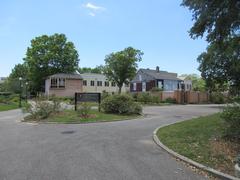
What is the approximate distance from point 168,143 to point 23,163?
4.46 m

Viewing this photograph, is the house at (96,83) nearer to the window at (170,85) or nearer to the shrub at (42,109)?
the window at (170,85)

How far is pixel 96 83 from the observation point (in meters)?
62.0

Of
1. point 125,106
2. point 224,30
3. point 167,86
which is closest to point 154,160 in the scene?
point 224,30

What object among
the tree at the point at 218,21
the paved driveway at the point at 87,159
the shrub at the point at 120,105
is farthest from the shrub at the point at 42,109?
the tree at the point at 218,21

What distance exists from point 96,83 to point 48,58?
11661 millimetres

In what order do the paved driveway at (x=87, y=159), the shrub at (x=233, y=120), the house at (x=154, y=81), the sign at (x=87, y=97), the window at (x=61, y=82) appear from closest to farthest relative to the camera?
the paved driveway at (x=87, y=159) → the shrub at (x=233, y=120) → the sign at (x=87, y=97) → the window at (x=61, y=82) → the house at (x=154, y=81)

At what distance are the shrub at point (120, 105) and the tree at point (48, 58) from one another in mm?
43944

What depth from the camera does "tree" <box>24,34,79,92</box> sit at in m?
60.9

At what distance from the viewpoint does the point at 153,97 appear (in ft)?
Answer: 122

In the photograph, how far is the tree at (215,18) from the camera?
33.0ft

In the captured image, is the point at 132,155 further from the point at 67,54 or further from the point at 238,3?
the point at 67,54

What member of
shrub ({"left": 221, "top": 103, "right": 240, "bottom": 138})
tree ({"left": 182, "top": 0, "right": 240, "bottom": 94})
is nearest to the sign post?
tree ({"left": 182, "top": 0, "right": 240, "bottom": 94})

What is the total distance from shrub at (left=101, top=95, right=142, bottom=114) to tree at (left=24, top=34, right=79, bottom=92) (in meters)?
43.9

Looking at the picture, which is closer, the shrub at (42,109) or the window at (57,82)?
the shrub at (42,109)
